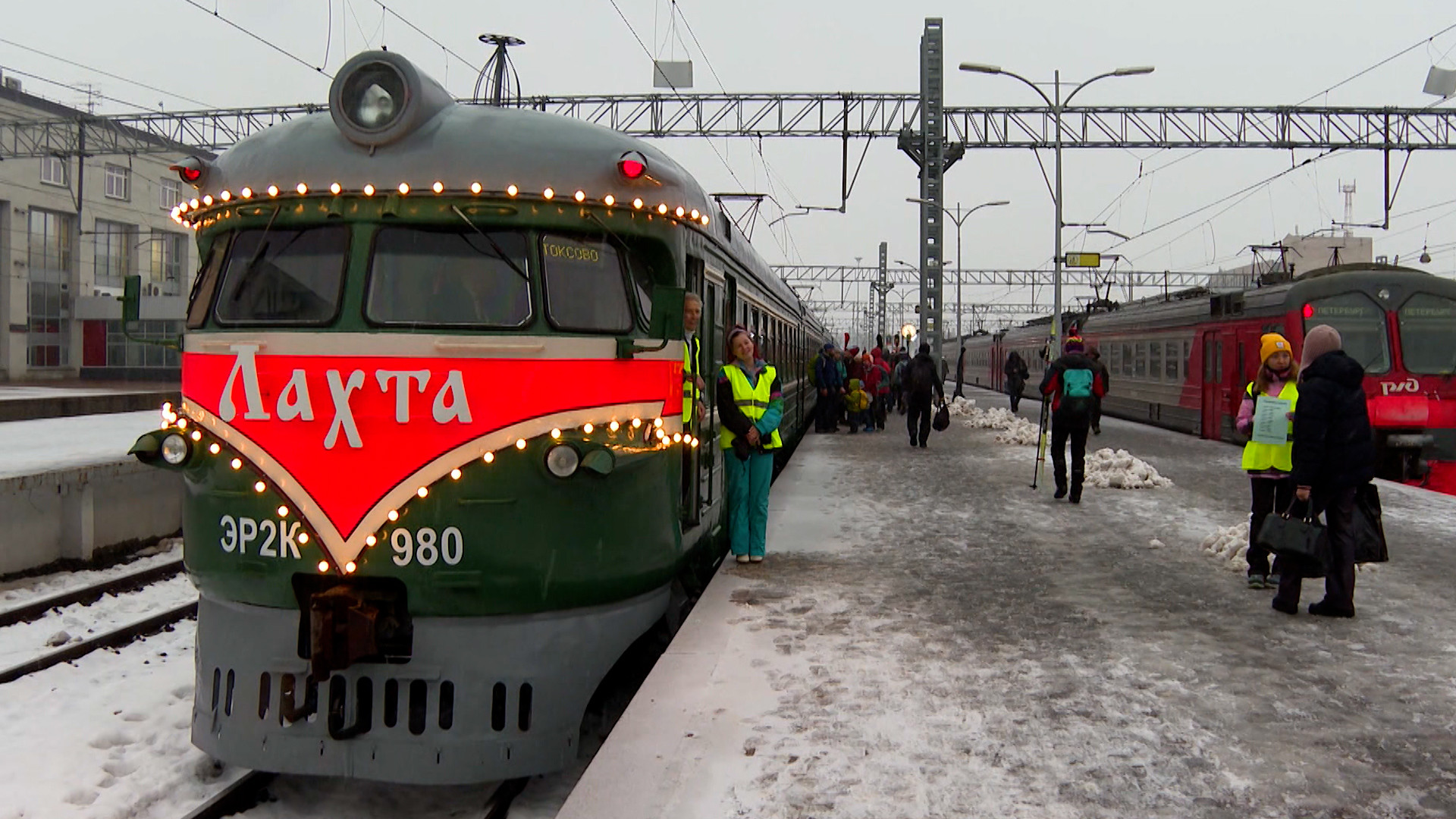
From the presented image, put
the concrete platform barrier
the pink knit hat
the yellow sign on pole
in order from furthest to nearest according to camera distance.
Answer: the yellow sign on pole, the concrete platform barrier, the pink knit hat

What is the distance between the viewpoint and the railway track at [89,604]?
735 cm

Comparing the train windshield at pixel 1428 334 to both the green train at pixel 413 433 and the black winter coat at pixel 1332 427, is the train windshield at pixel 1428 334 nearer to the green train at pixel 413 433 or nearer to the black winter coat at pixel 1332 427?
the black winter coat at pixel 1332 427

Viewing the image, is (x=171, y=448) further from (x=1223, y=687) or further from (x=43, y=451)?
(x=43, y=451)

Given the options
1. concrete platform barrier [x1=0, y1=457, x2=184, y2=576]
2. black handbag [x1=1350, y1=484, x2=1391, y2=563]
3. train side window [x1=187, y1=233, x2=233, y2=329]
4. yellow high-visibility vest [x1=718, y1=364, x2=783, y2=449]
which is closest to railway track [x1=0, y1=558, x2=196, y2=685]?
concrete platform barrier [x1=0, y1=457, x2=184, y2=576]

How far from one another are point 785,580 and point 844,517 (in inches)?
Answer: 120

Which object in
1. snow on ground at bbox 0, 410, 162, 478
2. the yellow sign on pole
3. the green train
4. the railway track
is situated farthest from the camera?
the yellow sign on pole

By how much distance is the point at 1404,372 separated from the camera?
16.0m

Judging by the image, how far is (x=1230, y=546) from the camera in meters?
8.23

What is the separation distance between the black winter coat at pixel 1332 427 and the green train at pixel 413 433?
3557mm

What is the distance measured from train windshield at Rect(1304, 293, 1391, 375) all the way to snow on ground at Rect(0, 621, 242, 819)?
50.2ft

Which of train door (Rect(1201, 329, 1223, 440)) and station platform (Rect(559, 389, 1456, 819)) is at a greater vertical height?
train door (Rect(1201, 329, 1223, 440))

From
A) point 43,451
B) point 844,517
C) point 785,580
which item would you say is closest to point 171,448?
point 785,580

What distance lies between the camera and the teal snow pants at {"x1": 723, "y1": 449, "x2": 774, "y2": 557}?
775 cm

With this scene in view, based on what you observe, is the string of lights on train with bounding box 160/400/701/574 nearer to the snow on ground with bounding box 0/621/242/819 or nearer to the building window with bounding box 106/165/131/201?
the snow on ground with bounding box 0/621/242/819
